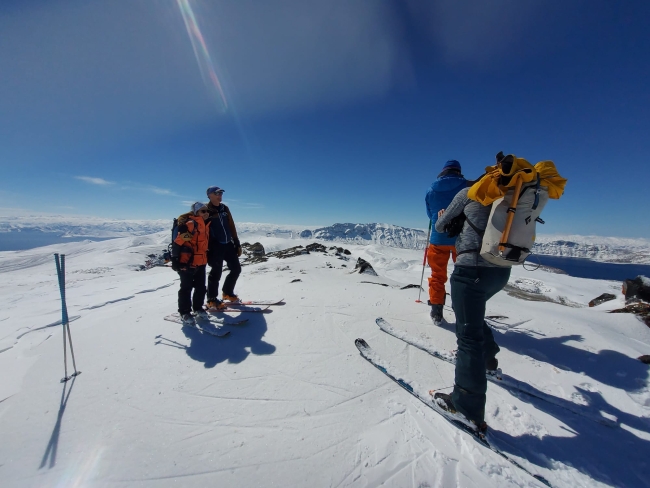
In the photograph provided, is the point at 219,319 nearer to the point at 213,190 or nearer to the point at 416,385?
the point at 213,190

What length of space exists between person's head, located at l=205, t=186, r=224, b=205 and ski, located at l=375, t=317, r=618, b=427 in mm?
4634

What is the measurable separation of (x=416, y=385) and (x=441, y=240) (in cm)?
277

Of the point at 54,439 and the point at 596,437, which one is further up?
the point at 596,437

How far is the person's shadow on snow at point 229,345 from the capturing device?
3734 millimetres

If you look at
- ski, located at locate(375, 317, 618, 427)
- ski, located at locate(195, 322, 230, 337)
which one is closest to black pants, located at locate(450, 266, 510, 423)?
ski, located at locate(375, 317, 618, 427)

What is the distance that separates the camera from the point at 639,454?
2.16m

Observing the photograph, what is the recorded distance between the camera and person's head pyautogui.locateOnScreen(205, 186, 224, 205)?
19.1 feet

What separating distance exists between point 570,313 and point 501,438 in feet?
15.9

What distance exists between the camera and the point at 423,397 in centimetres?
263

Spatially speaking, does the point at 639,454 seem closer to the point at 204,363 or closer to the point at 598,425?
the point at 598,425

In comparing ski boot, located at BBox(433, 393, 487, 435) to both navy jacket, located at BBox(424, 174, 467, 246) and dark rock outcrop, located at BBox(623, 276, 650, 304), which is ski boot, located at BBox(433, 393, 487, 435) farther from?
dark rock outcrop, located at BBox(623, 276, 650, 304)

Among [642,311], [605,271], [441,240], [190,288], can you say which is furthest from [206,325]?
[605,271]

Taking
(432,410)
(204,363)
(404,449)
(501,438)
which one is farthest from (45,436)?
(501,438)

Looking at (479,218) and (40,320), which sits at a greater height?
(479,218)
